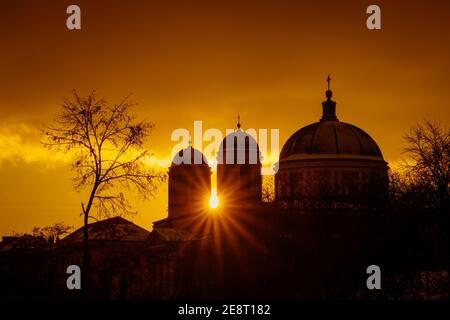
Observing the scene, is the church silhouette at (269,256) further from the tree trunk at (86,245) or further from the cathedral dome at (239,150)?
the cathedral dome at (239,150)

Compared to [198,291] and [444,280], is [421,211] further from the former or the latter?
[198,291]

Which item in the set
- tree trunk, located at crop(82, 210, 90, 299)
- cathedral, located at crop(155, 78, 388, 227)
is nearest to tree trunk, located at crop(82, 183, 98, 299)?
tree trunk, located at crop(82, 210, 90, 299)

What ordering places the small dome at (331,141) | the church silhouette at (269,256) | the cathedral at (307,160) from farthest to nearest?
the small dome at (331,141)
the cathedral at (307,160)
the church silhouette at (269,256)

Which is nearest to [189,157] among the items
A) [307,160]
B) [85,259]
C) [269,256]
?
[307,160]

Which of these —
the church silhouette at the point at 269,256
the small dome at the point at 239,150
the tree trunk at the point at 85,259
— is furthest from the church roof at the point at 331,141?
the tree trunk at the point at 85,259

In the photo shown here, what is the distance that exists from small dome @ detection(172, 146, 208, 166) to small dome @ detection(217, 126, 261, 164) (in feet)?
18.5

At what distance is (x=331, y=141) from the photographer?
75.2 m

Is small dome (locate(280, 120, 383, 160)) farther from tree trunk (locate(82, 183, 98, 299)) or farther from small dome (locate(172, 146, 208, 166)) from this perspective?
tree trunk (locate(82, 183, 98, 299))

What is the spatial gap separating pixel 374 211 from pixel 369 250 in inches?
204

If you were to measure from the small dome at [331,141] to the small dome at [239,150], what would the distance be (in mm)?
2442

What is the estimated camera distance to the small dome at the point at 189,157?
8469 cm

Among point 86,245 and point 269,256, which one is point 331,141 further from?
point 86,245

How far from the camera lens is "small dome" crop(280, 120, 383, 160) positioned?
74750 mm

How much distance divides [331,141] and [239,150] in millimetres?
8203
